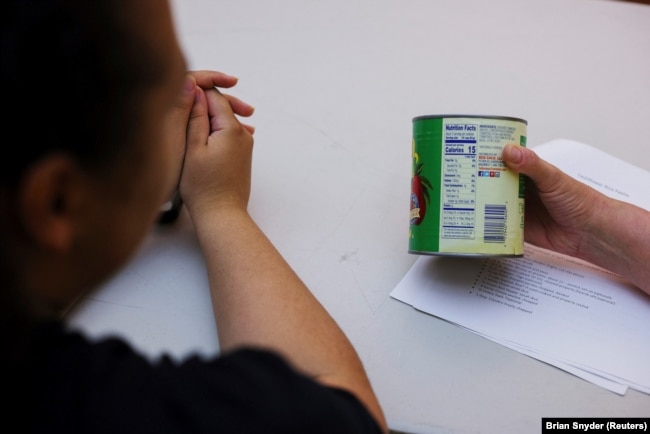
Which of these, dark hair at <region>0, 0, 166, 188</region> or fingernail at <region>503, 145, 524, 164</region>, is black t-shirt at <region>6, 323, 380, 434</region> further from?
fingernail at <region>503, 145, 524, 164</region>

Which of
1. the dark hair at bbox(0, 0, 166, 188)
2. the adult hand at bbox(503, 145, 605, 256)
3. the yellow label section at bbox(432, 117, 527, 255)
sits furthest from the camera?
the adult hand at bbox(503, 145, 605, 256)

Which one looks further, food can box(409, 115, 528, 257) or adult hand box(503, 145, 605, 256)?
adult hand box(503, 145, 605, 256)

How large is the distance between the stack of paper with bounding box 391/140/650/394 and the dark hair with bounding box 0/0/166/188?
447mm

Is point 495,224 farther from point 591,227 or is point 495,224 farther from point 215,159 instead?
point 215,159

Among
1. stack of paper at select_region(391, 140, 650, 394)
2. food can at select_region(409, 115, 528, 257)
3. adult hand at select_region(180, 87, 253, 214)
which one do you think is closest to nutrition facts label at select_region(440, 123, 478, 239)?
food can at select_region(409, 115, 528, 257)

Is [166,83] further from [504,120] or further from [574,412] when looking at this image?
[574,412]

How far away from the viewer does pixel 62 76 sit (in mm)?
350

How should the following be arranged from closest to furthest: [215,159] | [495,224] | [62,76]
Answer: [62,76] < [495,224] < [215,159]

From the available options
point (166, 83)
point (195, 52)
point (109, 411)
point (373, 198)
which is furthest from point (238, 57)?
point (109, 411)

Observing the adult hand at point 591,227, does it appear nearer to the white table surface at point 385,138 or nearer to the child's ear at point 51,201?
the white table surface at point 385,138

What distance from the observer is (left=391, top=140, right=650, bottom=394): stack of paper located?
69cm

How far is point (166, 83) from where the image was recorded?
16.9 inches

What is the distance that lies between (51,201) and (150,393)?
0.14 m

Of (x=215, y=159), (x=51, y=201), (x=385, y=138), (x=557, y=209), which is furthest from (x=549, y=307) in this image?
(x=51, y=201)
